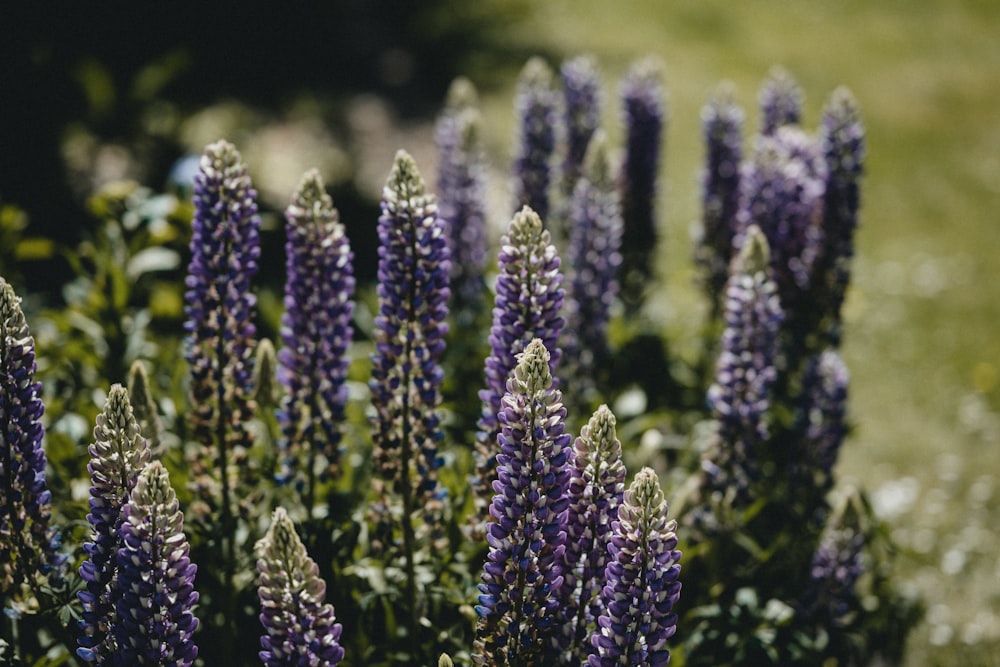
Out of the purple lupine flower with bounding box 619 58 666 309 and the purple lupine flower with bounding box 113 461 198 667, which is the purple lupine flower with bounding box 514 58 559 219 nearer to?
the purple lupine flower with bounding box 619 58 666 309

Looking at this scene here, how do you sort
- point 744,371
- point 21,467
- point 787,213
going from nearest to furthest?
point 21,467, point 744,371, point 787,213

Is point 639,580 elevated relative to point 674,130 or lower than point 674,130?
lower

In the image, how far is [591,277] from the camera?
4.59 meters

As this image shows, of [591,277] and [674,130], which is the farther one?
[674,130]

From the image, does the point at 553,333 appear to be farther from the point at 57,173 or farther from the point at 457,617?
the point at 57,173

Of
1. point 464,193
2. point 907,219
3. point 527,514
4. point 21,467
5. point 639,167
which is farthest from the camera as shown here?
point 907,219

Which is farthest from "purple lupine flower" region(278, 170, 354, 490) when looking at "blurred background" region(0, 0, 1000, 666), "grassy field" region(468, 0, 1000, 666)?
"grassy field" region(468, 0, 1000, 666)

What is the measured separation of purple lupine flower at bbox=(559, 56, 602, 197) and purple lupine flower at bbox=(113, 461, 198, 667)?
3620 millimetres

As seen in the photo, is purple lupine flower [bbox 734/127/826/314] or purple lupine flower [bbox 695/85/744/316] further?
purple lupine flower [bbox 695/85/744/316]

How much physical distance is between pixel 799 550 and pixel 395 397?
187cm

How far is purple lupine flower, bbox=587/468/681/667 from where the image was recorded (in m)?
2.41

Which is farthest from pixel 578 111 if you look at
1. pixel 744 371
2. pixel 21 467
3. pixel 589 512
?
pixel 21 467

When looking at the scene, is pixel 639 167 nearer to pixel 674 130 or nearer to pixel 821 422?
pixel 821 422

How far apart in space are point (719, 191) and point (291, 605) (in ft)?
12.2
